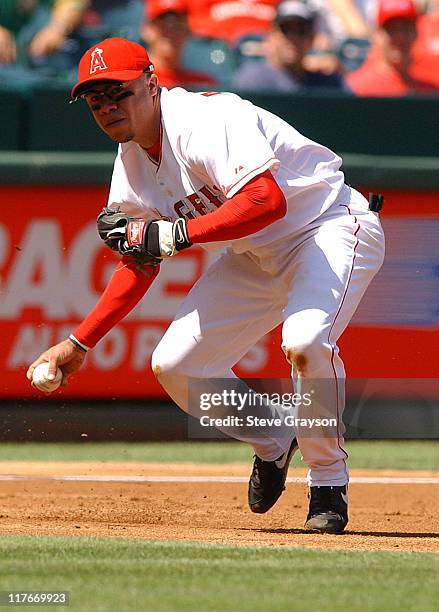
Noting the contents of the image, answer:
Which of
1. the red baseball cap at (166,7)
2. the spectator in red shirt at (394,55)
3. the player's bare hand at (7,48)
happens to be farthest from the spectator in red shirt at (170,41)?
the spectator in red shirt at (394,55)

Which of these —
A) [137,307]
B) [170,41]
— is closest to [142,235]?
[137,307]

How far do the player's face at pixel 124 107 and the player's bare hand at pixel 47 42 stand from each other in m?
4.81

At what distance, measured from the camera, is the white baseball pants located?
5.07 metres

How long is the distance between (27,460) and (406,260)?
2741 millimetres

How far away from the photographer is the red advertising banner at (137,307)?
799cm

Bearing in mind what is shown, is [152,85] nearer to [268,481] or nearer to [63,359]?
[63,359]

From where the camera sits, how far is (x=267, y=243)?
208 inches

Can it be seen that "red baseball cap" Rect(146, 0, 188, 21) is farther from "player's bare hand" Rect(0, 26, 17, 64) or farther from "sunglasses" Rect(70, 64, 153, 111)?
"sunglasses" Rect(70, 64, 153, 111)

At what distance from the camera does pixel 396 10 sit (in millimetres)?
9539

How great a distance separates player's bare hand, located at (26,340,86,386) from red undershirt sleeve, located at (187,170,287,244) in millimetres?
886

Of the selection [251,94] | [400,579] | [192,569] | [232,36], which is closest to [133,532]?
[192,569]

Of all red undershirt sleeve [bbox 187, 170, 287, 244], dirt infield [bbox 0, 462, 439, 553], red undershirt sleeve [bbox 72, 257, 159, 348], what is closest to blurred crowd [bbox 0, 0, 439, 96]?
dirt infield [bbox 0, 462, 439, 553]

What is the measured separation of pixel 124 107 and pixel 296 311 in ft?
3.49

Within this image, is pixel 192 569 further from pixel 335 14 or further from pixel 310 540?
pixel 335 14
